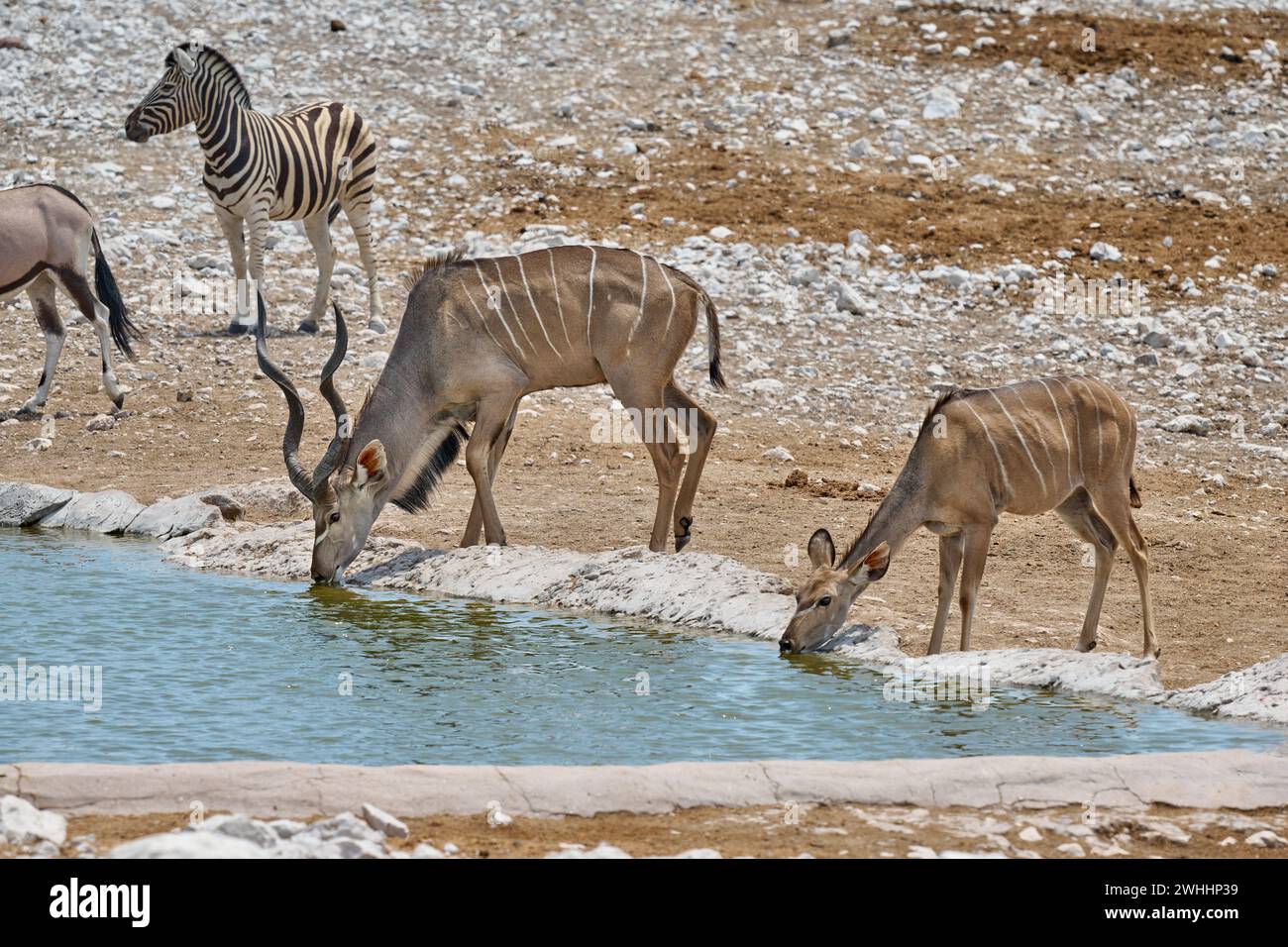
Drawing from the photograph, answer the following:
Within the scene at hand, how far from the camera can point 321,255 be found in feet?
48.9

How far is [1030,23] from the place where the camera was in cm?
2158

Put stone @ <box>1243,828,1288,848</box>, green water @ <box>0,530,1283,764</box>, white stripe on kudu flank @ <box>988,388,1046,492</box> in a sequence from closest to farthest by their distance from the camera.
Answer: stone @ <box>1243,828,1288,848</box>
green water @ <box>0,530,1283,764</box>
white stripe on kudu flank @ <box>988,388,1046,492</box>

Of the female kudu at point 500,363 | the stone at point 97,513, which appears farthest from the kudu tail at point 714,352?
the stone at point 97,513

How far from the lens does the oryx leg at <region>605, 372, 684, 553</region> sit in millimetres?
9781

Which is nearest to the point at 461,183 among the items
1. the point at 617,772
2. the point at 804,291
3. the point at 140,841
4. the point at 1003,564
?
the point at 804,291

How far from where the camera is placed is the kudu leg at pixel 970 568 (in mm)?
8203

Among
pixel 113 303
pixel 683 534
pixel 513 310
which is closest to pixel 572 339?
pixel 513 310

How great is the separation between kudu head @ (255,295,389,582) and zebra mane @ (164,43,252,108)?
231 inches

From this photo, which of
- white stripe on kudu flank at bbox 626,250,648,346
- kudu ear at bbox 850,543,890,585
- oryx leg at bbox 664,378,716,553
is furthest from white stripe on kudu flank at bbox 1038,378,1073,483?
white stripe on kudu flank at bbox 626,250,648,346

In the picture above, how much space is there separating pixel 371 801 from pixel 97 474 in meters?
7.21

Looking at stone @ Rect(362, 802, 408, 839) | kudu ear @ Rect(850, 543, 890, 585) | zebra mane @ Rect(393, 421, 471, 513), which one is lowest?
zebra mane @ Rect(393, 421, 471, 513)

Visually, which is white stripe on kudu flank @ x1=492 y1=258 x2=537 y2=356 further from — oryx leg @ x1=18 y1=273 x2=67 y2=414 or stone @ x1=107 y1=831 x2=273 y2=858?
stone @ x1=107 y1=831 x2=273 y2=858

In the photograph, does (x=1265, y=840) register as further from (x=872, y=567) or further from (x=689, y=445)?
(x=689, y=445)

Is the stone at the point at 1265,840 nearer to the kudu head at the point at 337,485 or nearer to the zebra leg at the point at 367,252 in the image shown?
the kudu head at the point at 337,485
